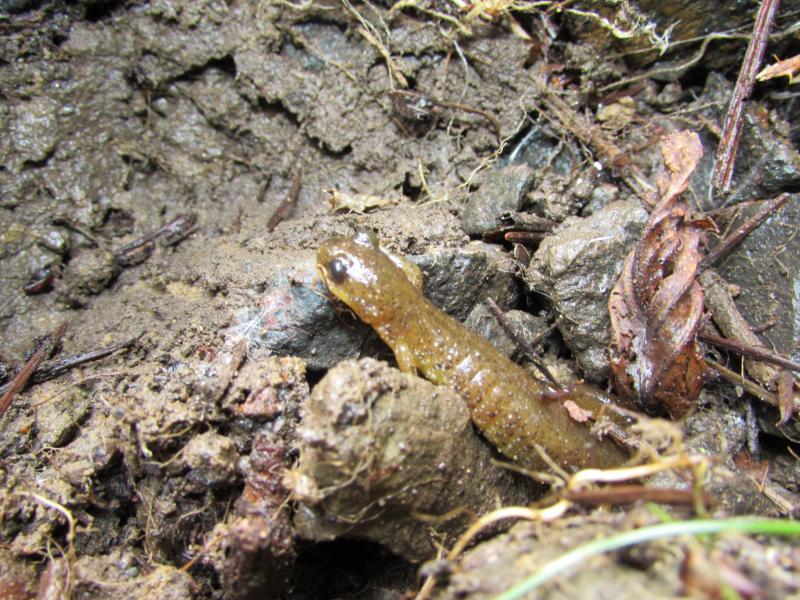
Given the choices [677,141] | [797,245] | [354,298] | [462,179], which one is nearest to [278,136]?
[462,179]

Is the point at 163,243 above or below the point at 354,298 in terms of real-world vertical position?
below

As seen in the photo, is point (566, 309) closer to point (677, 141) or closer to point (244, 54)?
point (677, 141)

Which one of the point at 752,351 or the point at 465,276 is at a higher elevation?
the point at 752,351

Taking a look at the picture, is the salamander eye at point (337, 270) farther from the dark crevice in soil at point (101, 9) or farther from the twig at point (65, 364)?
the dark crevice in soil at point (101, 9)

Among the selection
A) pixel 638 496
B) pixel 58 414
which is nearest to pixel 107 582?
pixel 58 414

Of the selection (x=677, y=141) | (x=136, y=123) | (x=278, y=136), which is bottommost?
(x=136, y=123)

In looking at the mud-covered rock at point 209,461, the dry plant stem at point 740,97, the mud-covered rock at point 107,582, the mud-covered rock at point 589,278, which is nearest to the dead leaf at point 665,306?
the mud-covered rock at point 589,278

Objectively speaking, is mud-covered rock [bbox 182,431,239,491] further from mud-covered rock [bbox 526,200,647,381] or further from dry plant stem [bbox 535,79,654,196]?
dry plant stem [bbox 535,79,654,196]

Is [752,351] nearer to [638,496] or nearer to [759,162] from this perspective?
[759,162]
